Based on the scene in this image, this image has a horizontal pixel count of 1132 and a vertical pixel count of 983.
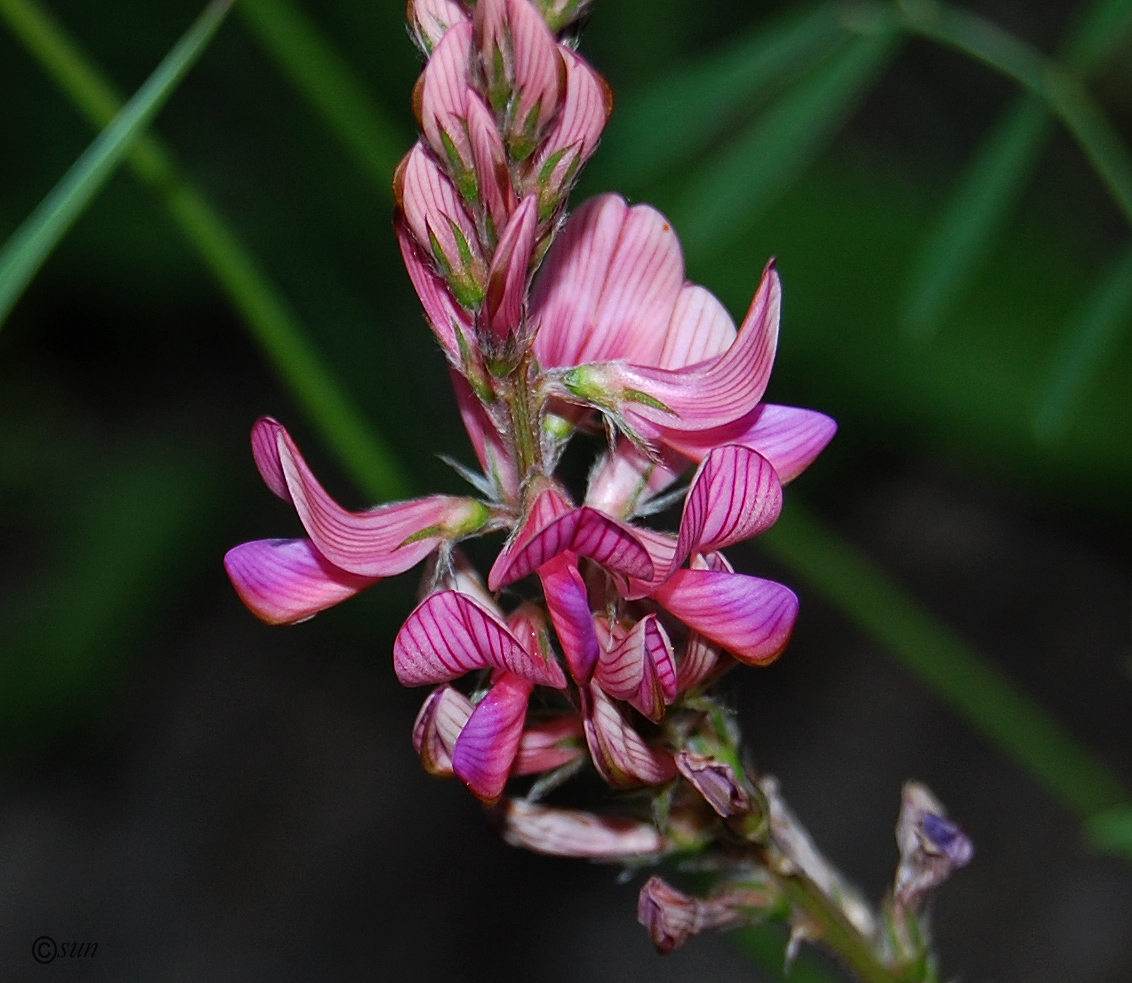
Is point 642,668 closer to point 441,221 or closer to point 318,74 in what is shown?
point 441,221

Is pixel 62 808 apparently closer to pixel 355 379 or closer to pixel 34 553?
pixel 34 553

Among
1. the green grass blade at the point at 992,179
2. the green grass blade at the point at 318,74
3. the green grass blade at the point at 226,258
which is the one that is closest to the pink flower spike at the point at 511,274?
the green grass blade at the point at 226,258

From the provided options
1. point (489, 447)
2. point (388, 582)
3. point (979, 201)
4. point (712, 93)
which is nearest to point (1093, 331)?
point (979, 201)

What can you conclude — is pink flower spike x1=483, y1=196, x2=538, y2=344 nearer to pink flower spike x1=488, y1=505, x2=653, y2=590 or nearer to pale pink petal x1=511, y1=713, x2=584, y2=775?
pink flower spike x1=488, y1=505, x2=653, y2=590

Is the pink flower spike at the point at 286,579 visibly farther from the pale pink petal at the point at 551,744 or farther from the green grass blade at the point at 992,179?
the green grass blade at the point at 992,179

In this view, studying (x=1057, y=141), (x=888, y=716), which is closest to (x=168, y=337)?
(x=888, y=716)

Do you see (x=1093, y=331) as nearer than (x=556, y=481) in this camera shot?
No
